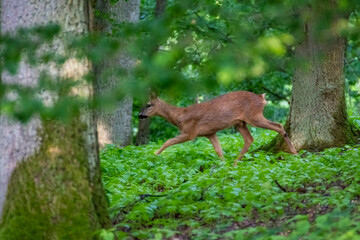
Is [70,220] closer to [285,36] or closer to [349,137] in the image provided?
[285,36]

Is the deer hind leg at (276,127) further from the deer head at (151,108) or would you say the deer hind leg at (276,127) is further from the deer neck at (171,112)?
the deer head at (151,108)

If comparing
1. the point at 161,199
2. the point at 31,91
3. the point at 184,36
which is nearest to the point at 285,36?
the point at 184,36

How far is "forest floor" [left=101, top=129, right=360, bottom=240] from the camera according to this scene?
5.21 meters

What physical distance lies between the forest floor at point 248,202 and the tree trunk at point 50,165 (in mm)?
418

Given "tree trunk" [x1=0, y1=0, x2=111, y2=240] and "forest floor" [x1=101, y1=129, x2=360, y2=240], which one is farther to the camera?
"tree trunk" [x1=0, y1=0, x2=111, y2=240]

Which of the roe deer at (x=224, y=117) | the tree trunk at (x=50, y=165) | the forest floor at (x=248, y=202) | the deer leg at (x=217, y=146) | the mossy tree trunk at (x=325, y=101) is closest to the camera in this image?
the forest floor at (x=248, y=202)

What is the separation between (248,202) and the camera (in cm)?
644

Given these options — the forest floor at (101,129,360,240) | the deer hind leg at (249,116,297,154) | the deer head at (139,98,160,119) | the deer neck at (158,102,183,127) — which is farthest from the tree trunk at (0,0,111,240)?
the deer head at (139,98,160,119)

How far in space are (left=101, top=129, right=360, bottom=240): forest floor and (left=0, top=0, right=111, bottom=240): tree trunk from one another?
0.42m

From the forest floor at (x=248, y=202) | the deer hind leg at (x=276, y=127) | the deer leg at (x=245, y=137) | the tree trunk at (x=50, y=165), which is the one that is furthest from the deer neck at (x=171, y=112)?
the tree trunk at (x=50, y=165)

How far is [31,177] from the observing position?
538cm

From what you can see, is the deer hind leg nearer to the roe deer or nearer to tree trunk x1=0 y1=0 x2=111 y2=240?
the roe deer

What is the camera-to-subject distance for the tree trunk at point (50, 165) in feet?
17.4

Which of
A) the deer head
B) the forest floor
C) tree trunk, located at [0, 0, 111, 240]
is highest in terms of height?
tree trunk, located at [0, 0, 111, 240]
